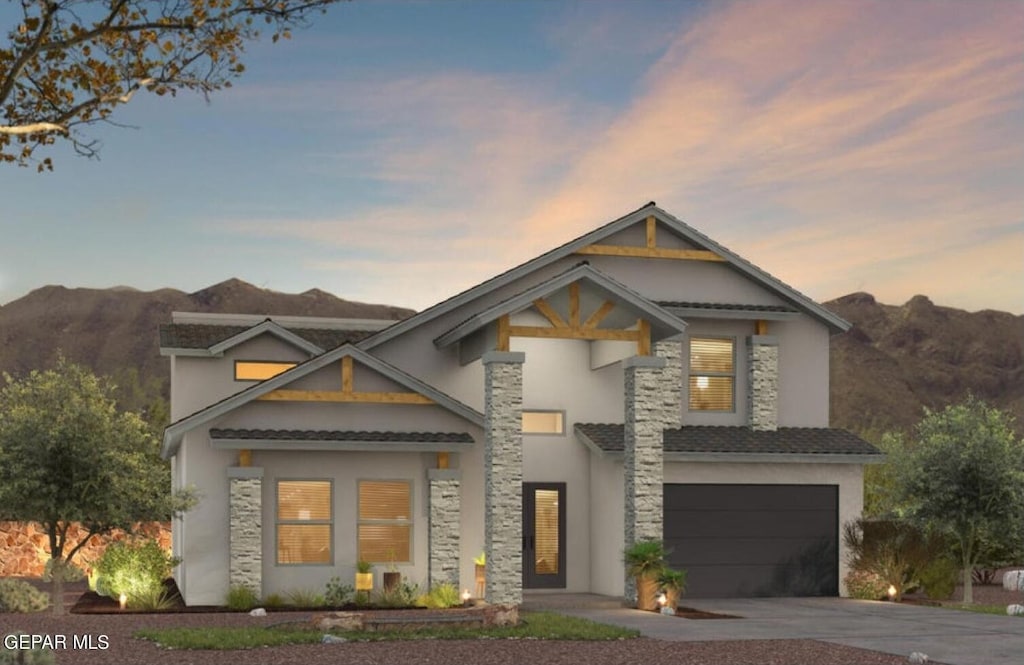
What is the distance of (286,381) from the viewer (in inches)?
944

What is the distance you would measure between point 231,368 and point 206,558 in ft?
23.5

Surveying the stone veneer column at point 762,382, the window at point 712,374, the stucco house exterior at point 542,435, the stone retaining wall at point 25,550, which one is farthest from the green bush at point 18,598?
the stone veneer column at point 762,382

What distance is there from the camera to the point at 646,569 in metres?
23.8

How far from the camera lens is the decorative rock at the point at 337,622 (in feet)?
60.4

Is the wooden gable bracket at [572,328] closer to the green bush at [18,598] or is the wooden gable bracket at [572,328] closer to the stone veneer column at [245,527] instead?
the stone veneer column at [245,527]

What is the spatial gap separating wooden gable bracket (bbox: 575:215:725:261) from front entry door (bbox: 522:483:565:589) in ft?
17.2

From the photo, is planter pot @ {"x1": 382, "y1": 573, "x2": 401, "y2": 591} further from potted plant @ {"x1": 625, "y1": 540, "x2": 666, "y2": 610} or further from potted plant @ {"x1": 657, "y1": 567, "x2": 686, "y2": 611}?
potted plant @ {"x1": 657, "y1": 567, "x2": 686, "y2": 611}

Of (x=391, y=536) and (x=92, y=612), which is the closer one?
(x=92, y=612)

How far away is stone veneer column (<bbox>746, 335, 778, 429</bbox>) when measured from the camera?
93.9ft

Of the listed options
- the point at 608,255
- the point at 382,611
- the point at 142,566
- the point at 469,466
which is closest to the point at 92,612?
the point at 142,566

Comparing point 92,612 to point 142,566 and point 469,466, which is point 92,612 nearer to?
point 142,566

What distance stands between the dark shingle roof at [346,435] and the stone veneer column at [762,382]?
723 centimetres

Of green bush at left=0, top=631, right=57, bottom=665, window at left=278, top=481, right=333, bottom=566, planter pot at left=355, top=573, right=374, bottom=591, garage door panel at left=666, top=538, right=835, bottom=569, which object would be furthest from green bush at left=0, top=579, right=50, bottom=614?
garage door panel at left=666, top=538, right=835, bottom=569

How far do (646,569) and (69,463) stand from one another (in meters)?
10.4
